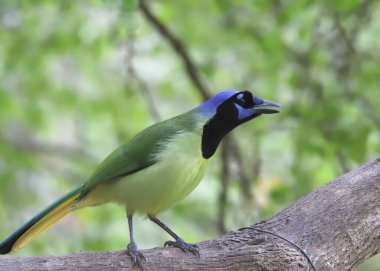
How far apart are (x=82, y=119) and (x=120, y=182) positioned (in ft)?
11.8

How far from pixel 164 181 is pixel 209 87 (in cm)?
255

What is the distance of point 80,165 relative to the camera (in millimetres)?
6426

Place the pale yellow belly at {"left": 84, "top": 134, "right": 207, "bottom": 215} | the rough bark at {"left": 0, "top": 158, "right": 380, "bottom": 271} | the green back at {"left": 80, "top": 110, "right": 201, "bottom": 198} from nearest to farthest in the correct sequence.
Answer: the rough bark at {"left": 0, "top": 158, "right": 380, "bottom": 271}, the pale yellow belly at {"left": 84, "top": 134, "right": 207, "bottom": 215}, the green back at {"left": 80, "top": 110, "right": 201, "bottom": 198}

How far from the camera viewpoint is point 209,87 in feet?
18.2

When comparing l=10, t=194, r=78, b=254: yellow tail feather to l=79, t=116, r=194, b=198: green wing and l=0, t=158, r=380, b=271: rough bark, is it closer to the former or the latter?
l=79, t=116, r=194, b=198: green wing

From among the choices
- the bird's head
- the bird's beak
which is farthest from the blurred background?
the bird's beak

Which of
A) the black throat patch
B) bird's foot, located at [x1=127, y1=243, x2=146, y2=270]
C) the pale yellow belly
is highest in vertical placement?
the black throat patch

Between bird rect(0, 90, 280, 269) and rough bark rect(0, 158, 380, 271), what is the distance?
191mm

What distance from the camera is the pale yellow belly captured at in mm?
3074

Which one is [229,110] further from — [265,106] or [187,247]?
[187,247]

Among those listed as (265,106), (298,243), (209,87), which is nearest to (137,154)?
(265,106)

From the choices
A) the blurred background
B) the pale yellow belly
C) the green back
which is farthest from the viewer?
the blurred background

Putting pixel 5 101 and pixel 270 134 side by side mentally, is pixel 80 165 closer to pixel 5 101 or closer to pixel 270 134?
pixel 5 101

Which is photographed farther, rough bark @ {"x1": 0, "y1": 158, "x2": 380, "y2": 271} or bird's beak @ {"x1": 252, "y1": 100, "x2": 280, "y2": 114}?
bird's beak @ {"x1": 252, "y1": 100, "x2": 280, "y2": 114}
